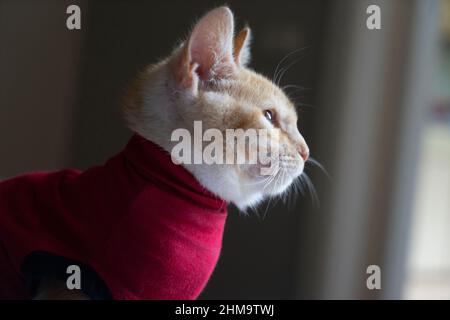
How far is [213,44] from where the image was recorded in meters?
0.53

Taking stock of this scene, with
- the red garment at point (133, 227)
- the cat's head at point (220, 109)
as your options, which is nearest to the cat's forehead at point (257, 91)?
the cat's head at point (220, 109)

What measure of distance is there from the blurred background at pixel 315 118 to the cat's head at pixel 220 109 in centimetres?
7

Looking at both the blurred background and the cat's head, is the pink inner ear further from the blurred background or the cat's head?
the blurred background

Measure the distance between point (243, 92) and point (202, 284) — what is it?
21 cm

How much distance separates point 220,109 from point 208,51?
0.06 meters

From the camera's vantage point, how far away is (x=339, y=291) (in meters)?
1.20

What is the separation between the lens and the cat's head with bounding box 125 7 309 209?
537 millimetres

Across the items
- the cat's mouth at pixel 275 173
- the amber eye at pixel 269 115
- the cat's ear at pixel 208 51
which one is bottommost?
the cat's mouth at pixel 275 173

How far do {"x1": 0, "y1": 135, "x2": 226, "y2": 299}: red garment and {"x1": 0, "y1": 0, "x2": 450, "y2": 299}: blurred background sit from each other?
10cm

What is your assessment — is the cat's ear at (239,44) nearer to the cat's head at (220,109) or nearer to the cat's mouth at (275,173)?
the cat's head at (220,109)

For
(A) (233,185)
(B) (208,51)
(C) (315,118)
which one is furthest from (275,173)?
(C) (315,118)

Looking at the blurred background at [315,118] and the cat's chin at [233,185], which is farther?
the blurred background at [315,118]

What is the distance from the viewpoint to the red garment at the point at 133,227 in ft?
1.69

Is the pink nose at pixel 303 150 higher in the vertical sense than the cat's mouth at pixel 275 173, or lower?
higher
